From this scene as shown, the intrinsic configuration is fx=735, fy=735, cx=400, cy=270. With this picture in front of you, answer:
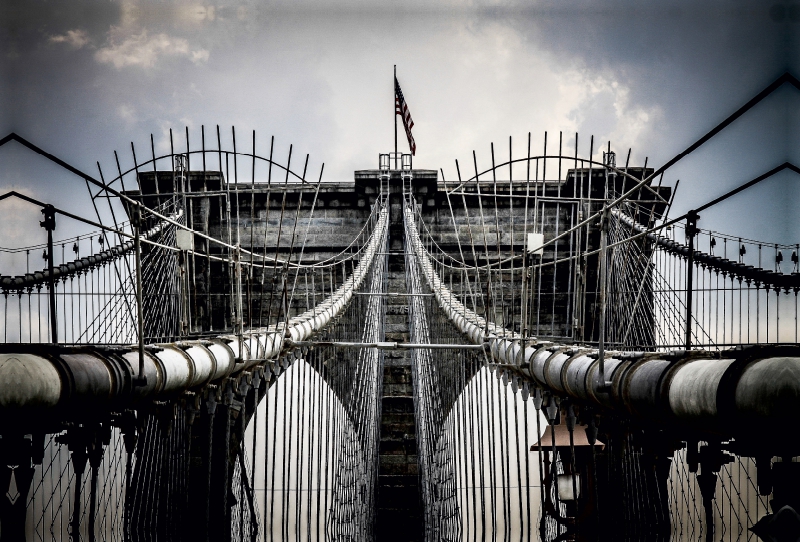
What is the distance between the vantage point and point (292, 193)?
10.8m

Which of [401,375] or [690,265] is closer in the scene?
[690,265]

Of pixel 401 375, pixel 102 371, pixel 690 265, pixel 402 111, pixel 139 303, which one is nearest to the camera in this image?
pixel 102 371

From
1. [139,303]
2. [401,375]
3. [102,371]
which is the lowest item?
[401,375]

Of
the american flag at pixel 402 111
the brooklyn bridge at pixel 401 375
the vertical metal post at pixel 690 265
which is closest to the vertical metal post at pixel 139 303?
the brooklyn bridge at pixel 401 375

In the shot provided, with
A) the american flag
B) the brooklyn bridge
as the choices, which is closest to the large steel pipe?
the brooklyn bridge

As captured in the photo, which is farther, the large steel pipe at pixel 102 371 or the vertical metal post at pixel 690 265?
the vertical metal post at pixel 690 265

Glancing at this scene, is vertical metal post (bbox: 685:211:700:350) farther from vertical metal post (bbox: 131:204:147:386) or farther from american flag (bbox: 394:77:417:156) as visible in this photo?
american flag (bbox: 394:77:417:156)

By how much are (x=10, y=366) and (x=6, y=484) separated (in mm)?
291

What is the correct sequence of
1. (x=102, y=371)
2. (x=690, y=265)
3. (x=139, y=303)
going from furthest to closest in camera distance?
(x=139, y=303) → (x=690, y=265) → (x=102, y=371)

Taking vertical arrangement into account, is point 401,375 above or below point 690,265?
below

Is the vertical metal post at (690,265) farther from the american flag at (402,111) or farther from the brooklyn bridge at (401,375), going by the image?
the american flag at (402,111)

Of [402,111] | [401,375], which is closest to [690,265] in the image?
[401,375]

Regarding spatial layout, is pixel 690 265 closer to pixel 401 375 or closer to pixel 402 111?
pixel 401 375

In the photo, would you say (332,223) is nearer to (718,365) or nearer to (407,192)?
(407,192)
